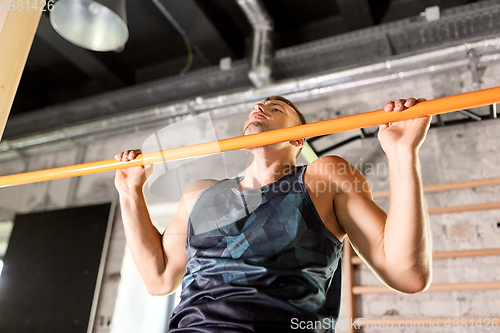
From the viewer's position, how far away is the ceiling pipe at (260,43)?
3354 mm

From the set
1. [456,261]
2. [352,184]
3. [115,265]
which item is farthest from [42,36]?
[456,261]

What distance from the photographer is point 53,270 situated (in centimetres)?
402

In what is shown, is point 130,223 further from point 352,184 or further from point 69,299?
point 69,299

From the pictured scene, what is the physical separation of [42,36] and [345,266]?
3575 mm

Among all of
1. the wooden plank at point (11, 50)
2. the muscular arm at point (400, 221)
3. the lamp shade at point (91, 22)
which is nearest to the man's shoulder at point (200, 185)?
the muscular arm at point (400, 221)

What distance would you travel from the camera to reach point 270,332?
2.91 feet

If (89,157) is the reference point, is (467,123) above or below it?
below

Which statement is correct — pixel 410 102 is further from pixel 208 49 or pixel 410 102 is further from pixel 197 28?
pixel 208 49

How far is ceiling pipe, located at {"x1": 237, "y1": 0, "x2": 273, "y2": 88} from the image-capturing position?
11.0 feet

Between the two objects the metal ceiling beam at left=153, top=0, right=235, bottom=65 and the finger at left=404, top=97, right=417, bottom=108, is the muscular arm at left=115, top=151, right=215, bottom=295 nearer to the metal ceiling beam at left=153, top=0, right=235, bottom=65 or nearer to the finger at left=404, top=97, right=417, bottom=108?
the finger at left=404, top=97, right=417, bottom=108

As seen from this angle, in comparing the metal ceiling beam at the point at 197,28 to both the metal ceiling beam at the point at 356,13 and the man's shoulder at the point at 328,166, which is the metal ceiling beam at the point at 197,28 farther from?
the man's shoulder at the point at 328,166

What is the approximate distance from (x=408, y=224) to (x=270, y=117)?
688mm

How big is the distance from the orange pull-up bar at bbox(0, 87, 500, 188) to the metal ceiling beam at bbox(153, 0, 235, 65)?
240cm

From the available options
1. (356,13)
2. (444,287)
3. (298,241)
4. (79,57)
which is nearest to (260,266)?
(298,241)
